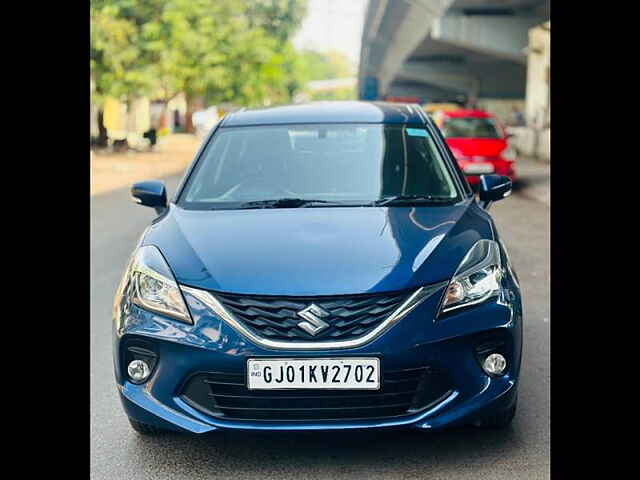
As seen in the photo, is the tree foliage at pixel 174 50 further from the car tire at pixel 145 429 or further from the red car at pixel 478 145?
the car tire at pixel 145 429

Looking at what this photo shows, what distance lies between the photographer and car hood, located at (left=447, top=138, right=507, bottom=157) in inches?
739

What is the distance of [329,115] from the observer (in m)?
5.83

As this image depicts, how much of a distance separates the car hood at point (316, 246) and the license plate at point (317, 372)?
0.27 meters

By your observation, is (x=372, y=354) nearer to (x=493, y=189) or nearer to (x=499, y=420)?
(x=499, y=420)

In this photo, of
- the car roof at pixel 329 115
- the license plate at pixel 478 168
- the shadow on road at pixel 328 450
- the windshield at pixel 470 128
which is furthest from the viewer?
the windshield at pixel 470 128

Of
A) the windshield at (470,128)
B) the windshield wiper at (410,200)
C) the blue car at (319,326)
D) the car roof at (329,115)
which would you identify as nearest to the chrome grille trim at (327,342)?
the blue car at (319,326)

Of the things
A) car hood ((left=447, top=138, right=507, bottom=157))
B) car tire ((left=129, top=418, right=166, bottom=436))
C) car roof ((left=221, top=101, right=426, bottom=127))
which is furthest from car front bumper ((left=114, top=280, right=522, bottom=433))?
car hood ((left=447, top=138, right=507, bottom=157))

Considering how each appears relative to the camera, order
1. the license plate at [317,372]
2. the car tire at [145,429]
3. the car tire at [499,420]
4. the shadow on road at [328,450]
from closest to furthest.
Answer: the license plate at [317,372] → the shadow on road at [328,450] → the car tire at [499,420] → the car tire at [145,429]

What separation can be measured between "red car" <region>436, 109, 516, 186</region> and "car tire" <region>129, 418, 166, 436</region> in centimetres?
1374

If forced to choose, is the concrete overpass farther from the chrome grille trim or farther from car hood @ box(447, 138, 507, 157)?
the chrome grille trim

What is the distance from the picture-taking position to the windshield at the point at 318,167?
514 cm
